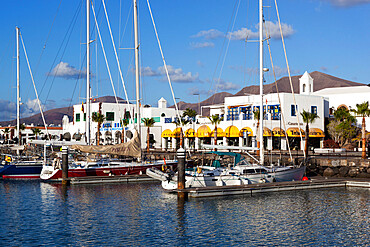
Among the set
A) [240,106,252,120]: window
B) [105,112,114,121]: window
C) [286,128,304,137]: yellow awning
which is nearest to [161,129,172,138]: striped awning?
[240,106,252,120]: window

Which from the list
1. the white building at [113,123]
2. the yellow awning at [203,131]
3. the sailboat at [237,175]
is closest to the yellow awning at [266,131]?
the yellow awning at [203,131]

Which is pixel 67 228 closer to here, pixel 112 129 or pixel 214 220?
pixel 214 220

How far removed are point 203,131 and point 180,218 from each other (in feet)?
169

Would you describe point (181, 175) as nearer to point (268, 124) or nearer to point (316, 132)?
point (268, 124)

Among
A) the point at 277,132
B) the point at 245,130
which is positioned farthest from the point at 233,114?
the point at 277,132

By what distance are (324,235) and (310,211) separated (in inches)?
252

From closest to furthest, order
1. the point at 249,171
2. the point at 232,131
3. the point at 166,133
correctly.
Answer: the point at 249,171, the point at 232,131, the point at 166,133

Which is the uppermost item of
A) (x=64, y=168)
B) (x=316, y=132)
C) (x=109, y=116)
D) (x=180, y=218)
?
(x=109, y=116)

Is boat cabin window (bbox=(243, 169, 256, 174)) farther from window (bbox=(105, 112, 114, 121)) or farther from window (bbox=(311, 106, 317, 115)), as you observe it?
window (bbox=(105, 112, 114, 121))

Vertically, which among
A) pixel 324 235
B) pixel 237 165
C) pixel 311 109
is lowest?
pixel 324 235

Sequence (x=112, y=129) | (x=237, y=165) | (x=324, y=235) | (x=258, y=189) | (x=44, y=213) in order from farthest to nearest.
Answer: (x=112, y=129) → (x=237, y=165) → (x=258, y=189) → (x=44, y=213) → (x=324, y=235)

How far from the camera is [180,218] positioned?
28.8m

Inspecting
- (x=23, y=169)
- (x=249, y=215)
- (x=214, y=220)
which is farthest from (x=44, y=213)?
(x=23, y=169)

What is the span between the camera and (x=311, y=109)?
78125 mm
